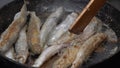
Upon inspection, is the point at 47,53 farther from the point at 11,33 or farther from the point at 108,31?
the point at 108,31

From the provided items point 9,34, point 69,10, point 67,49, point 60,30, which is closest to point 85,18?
point 67,49

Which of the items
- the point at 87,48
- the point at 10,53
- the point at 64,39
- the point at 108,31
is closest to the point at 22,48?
the point at 10,53

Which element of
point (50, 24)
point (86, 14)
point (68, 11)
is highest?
point (86, 14)

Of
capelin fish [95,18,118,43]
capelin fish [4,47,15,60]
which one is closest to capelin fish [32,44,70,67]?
capelin fish [4,47,15,60]

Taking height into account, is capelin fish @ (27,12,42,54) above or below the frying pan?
above

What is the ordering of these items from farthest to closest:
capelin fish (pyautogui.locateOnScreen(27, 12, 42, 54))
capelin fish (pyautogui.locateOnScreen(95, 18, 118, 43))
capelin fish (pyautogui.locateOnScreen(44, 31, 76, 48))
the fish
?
capelin fish (pyautogui.locateOnScreen(95, 18, 118, 43)) → capelin fish (pyautogui.locateOnScreen(44, 31, 76, 48)) → capelin fish (pyautogui.locateOnScreen(27, 12, 42, 54)) → the fish

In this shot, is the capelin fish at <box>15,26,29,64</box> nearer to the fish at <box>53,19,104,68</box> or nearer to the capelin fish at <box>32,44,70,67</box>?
the capelin fish at <box>32,44,70,67</box>
